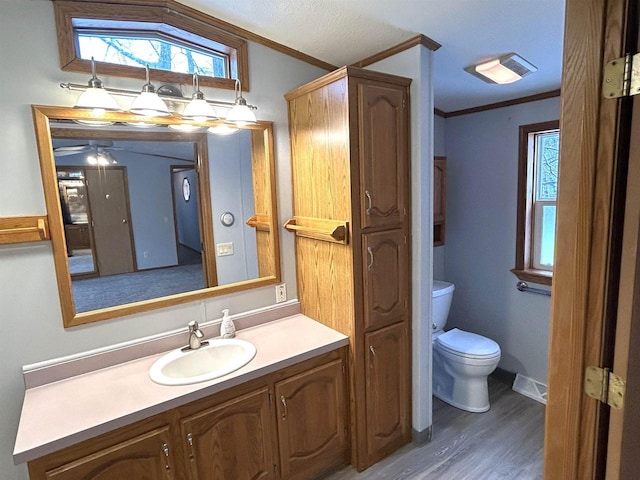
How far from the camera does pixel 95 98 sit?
153cm

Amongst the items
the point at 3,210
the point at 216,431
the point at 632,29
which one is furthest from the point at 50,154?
the point at 632,29

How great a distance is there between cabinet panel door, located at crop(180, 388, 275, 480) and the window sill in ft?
6.73

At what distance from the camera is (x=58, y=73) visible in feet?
5.19

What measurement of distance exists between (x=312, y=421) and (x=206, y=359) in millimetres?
624

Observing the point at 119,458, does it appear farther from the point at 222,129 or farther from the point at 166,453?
the point at 222,129

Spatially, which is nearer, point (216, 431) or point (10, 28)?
point (10, 28)

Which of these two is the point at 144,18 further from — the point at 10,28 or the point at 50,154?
the point at 50,154

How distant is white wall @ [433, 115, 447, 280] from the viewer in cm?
312

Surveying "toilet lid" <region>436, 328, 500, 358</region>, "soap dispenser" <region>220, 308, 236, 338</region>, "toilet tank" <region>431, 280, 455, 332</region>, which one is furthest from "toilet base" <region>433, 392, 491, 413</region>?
"soap dispenser" <region>220, 308, 236, 338</region>

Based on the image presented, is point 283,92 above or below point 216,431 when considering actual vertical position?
above

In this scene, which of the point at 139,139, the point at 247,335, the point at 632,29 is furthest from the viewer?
the point at 247,335

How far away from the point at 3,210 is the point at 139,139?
620 millimetres

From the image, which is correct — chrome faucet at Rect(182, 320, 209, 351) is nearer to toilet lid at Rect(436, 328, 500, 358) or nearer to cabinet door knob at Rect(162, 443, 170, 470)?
cabinet door knob at Rect(162, 443, 170, 470)

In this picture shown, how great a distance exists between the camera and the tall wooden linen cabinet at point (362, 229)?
183 centimetres
